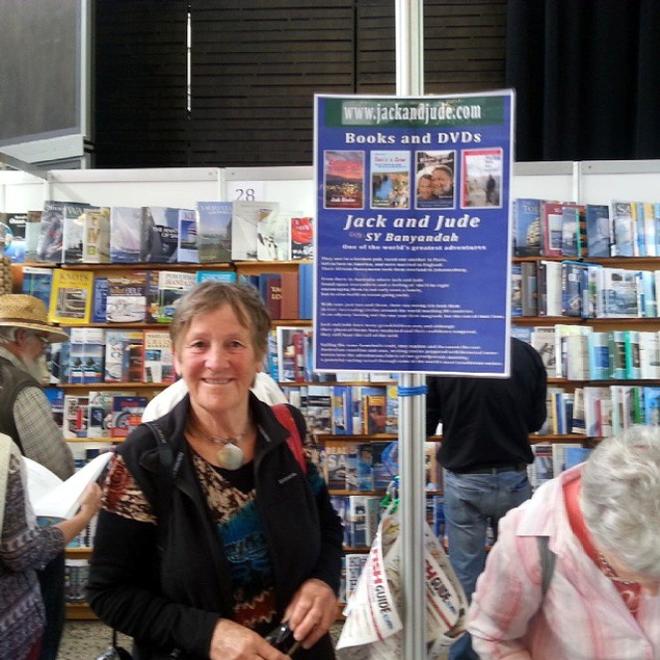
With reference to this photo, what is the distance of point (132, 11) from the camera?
621 centimetres

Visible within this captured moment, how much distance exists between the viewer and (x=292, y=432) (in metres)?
1.56

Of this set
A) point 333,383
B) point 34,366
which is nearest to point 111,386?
point 333,383

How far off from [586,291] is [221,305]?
336cm

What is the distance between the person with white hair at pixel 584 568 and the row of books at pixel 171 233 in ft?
10.6

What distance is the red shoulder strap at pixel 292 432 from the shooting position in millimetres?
1506

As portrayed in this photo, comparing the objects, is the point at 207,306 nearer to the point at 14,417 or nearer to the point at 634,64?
the point at 14,417

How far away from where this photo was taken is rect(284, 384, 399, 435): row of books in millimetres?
4301

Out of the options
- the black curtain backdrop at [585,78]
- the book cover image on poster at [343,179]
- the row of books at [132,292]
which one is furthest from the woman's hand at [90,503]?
the black curtain backdrop at [585,78]

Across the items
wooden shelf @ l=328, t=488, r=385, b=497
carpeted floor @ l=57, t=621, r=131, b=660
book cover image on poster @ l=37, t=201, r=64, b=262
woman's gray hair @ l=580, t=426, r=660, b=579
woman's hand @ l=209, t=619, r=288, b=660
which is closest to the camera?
woman's gray hair @ l=580, t=426, r=660, b=579

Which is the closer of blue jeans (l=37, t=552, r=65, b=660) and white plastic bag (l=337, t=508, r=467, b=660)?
white plastic bag (l=337, t=508, r=467, b=660)

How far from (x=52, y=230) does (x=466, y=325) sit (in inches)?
145

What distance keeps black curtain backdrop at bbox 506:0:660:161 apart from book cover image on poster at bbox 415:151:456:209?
4.59m

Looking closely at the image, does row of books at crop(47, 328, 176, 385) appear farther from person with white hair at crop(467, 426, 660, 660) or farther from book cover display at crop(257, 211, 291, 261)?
person with white hair at crop(467, 426, 660, 660)

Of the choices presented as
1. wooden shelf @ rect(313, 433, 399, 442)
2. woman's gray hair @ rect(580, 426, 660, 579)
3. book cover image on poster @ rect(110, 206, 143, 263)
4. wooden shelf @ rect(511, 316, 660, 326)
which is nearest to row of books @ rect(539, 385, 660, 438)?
wooden shelf @ rect(511, 316, 660, 326)
